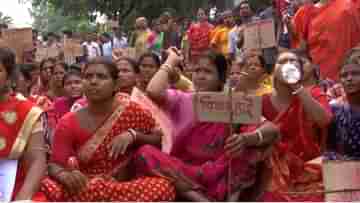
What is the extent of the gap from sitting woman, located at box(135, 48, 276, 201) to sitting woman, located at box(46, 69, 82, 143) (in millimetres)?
1588

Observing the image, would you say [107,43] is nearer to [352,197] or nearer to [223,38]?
[223,38]

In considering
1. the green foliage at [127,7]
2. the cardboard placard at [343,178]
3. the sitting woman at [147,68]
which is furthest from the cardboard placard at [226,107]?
the green foliage at [127,7]

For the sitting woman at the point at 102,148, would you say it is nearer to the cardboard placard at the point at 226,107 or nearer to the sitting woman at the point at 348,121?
the cardboard placard at the point at 226,107

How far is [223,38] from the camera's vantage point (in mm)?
13125

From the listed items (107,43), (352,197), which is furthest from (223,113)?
(107,43)

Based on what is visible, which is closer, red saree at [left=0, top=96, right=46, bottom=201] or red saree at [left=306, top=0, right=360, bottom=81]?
red saree at [left=0, top=96, right=46, bottom=201]

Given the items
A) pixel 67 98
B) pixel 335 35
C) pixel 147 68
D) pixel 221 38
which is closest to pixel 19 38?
pixel 67 98

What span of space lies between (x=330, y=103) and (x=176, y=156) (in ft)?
3.17

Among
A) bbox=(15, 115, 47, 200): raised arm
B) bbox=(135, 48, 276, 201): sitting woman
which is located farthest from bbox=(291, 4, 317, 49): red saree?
bbox=(15, 115, 47, 200): raised arm

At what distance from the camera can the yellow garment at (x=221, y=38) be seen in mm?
13000

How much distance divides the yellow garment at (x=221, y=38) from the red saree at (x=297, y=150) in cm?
807

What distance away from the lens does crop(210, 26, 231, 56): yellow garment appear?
13.0 metres

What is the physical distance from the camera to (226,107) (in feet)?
14.2

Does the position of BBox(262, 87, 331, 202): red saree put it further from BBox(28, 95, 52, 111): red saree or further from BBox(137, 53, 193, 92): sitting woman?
BBox(28, 95, 52, 111): red saree
